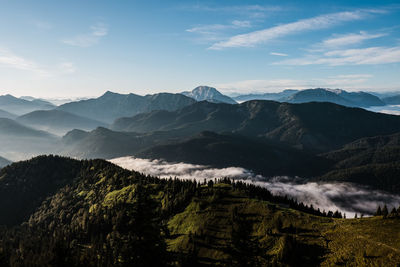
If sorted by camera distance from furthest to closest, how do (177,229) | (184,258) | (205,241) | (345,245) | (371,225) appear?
(177,229) → (205,241) → (184,258) → (371,225) → (345,245)

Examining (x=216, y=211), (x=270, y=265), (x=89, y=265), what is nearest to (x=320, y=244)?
(x=270, y=265)

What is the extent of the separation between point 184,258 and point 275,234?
4739 cm

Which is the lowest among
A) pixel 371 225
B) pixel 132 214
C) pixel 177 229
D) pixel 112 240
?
pixel 112 240

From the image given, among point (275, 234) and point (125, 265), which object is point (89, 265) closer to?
point (125, 265)

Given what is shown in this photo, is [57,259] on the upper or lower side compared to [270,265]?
upper

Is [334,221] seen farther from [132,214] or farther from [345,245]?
[132,214]

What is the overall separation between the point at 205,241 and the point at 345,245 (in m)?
73.4

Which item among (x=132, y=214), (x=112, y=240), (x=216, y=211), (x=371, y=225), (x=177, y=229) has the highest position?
(x=132, y=214)

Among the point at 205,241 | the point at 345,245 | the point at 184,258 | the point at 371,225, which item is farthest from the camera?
the point at 205,241

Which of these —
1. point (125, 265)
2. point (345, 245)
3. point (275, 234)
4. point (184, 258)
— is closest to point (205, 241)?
point (184, 258)

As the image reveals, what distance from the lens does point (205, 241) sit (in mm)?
157875

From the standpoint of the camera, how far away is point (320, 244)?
119 m

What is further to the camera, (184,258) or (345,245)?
(184,258)

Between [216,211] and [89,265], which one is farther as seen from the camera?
[216,211]
